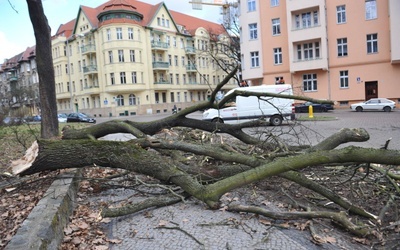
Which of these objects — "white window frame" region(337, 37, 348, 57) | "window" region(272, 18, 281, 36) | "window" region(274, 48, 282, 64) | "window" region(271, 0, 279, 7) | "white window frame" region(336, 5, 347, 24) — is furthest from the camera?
"window" region(274, 48, 282, 64)

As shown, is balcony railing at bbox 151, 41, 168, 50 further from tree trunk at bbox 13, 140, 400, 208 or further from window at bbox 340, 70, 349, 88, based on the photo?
tree trunk at bbox 13, 140, 400, 208

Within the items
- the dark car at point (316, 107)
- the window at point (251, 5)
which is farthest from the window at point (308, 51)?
the window at point (251, 5)

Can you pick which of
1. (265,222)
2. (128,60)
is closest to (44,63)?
(265,222)

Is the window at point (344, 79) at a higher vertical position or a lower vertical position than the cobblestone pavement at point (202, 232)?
higher

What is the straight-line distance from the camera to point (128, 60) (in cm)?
5172

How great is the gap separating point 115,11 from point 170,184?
2002 inches

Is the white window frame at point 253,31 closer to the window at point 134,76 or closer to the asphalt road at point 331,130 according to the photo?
the asphalt road at point 331,130

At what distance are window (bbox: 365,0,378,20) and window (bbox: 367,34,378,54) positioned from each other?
176cm

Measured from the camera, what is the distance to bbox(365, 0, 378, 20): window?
32.3m

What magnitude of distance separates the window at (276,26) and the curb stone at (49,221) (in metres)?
34.8

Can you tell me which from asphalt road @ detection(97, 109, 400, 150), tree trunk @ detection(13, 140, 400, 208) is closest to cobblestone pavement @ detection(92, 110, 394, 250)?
tree trunk @ detection(13, 140, 400, 208)

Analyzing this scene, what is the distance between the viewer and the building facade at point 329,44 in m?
32.1

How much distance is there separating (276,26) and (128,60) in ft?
80.2

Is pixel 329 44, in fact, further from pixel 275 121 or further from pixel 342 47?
pixel 275 121
